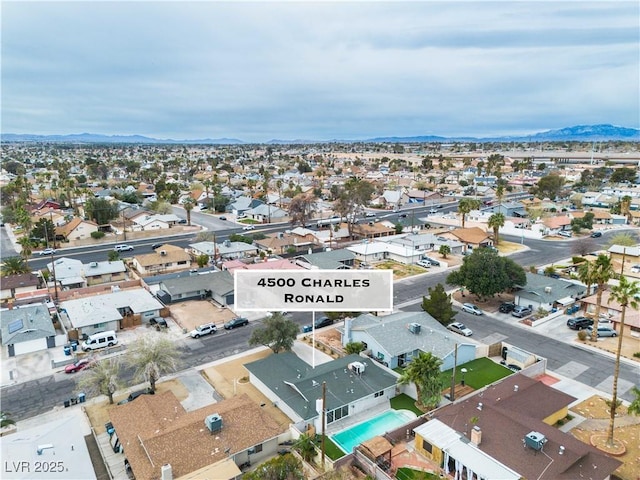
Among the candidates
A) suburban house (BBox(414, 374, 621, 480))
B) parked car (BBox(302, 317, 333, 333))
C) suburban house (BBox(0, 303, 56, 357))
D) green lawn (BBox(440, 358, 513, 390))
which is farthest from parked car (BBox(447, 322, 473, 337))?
suburban house (BBox(0, 303, 56, 357))

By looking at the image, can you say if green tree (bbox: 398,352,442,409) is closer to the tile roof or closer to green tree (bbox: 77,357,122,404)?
the tile roof

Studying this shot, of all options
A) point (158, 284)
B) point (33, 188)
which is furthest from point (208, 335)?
point (33, 188)

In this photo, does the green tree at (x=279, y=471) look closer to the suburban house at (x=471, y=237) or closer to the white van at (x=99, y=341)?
the white van at (x=99, y=341)

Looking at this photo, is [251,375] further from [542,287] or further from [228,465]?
[542,287]

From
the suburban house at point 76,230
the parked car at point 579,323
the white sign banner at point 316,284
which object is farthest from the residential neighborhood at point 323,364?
the white sign banner at point 316,284

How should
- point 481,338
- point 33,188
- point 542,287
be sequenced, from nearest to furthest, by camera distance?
point 481,338 → point 542,287 → point 33,188
